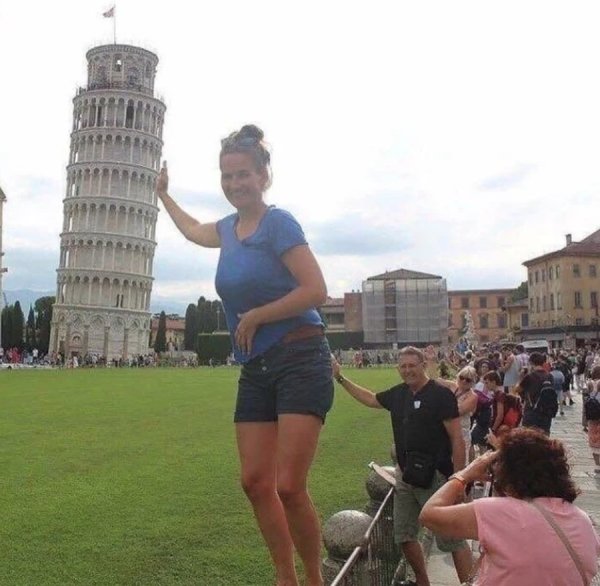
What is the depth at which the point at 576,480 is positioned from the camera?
10.9m

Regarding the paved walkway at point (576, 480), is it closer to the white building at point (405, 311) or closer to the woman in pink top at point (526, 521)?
the woman in pink top at point (526, 521)

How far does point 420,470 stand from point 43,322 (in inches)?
4193

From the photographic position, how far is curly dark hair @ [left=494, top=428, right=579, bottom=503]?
3.06 metres

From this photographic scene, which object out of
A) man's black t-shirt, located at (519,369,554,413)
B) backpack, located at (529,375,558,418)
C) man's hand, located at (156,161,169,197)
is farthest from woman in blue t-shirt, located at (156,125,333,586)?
man's black t-shirt, located at (519,369,554,413)

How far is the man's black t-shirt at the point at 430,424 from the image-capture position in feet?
→ 18.5

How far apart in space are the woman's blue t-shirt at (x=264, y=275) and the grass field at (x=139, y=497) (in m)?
3.41

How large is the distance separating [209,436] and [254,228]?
1229 centimetres

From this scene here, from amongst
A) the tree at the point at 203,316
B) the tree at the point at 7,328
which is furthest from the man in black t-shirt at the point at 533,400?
the tree at the point at 203,316

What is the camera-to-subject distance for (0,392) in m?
28.1

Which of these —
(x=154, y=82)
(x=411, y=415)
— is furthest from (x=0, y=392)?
(x=154, y=82)

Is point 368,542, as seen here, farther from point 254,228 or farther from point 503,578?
point 254,228

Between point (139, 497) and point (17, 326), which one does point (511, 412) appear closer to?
point (139, 497)

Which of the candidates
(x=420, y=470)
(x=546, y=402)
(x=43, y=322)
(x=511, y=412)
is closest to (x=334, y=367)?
(x=420, y=470)

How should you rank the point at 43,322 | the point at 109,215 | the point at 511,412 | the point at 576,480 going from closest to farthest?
the point at 511,412, the point at 576,480, the point at 109,215, the point at 43,322
